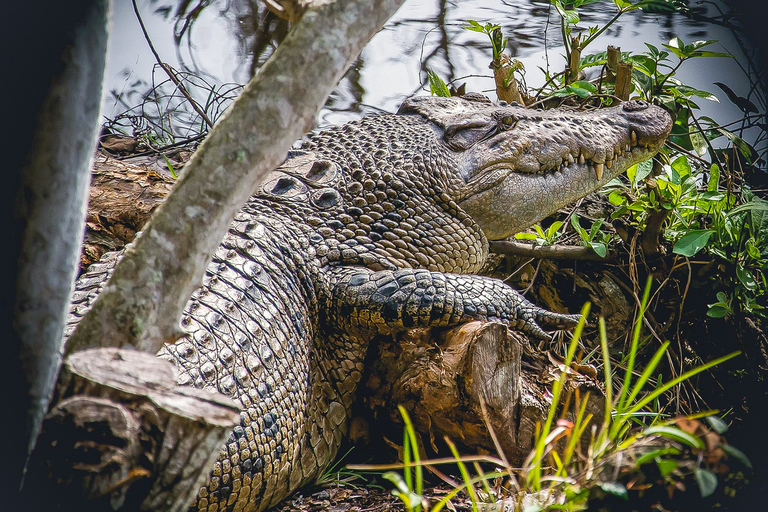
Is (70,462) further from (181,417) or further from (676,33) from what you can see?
(676,33)

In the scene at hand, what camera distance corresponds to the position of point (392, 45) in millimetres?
4863

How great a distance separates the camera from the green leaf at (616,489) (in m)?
1.06

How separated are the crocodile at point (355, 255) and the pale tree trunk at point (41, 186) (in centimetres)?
69

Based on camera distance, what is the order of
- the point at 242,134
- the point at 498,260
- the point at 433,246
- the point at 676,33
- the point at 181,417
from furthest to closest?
the point at 676,33
the point at 498,260
the point at 433,246
the point at 242,134
the point at 181,417

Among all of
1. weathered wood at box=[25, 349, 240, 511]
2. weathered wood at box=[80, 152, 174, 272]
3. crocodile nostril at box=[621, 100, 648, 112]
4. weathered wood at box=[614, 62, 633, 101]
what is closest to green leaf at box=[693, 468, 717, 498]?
weathered wood at box=[25, 349, 240, 511]

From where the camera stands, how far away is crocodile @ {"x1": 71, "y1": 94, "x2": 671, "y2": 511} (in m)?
1.83

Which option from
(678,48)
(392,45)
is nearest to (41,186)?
(678,48)

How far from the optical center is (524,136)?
269 centimetres

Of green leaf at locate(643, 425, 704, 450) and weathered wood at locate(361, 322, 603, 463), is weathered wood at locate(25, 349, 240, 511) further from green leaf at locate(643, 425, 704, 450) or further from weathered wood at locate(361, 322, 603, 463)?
weathered wood at locate(361, 322, 603, 463)

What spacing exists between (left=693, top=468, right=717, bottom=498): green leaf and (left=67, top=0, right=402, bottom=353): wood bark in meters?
0.86

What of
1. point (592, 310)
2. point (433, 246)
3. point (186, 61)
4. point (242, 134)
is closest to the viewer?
point (242, 134)

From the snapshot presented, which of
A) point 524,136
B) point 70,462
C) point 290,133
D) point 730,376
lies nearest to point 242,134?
point 290,133

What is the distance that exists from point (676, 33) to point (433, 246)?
2.91 m

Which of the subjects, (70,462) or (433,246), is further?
(433,246)
